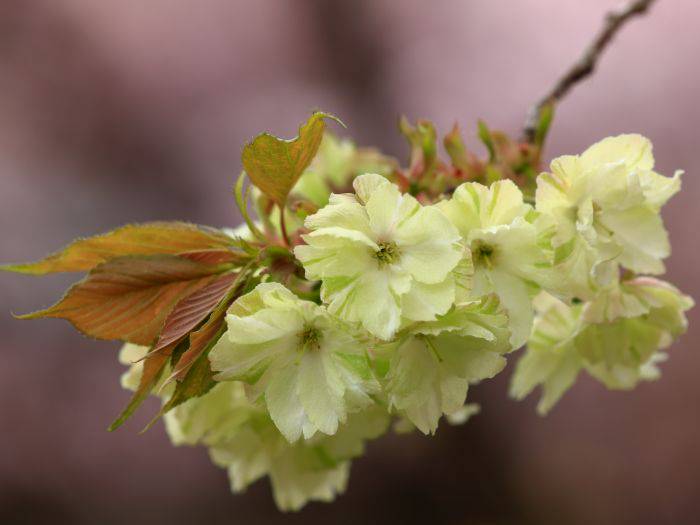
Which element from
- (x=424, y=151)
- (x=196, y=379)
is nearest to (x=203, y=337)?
(x=196, y=379)

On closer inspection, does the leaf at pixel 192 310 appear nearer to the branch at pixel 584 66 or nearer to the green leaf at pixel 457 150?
the green leaf at pixel 457 150

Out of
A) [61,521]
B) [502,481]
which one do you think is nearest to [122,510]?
[61,521]

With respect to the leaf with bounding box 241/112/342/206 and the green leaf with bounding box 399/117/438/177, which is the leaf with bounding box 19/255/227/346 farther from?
the green leaf with bounding box 399/117/438/177

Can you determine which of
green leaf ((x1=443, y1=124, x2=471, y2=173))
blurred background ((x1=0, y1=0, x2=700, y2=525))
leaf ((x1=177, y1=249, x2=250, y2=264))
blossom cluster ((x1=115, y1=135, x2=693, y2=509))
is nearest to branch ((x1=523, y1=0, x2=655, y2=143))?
green leaf ((x1=443, y1=124, x2=471, y2=173))

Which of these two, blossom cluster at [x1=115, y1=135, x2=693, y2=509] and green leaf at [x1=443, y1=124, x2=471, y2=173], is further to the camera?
green leaf at [x1=443, y1=124, x2=471, y2=173]

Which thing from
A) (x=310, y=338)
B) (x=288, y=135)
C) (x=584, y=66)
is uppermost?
(x=310, y=338)

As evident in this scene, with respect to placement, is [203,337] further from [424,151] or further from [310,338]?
[424,151]

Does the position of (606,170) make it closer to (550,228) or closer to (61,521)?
(550,228)
